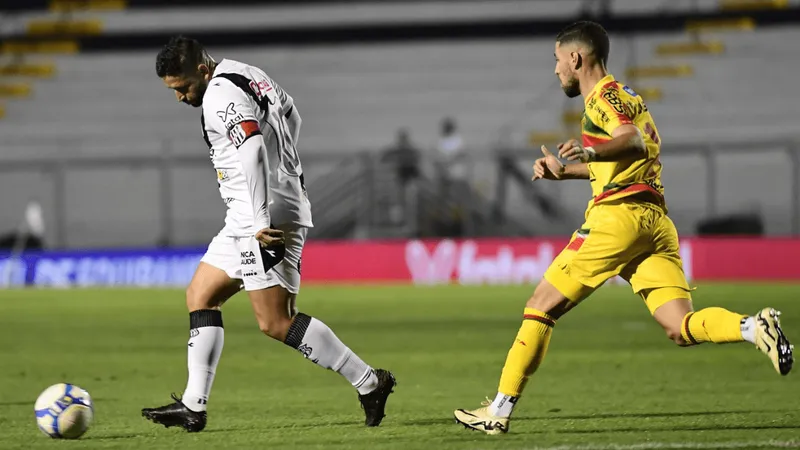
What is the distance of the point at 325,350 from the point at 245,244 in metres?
0.71

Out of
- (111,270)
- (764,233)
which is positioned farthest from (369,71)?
(764,233)

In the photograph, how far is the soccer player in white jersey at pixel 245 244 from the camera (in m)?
6.75

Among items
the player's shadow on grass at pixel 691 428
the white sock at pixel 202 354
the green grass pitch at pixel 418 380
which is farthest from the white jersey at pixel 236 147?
the player's shadow on grass at pixel 691 428

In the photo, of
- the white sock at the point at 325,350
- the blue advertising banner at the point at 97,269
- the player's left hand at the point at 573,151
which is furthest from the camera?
the blue advertising banner at the point at 97,269

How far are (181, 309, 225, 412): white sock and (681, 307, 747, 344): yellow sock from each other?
8.01 ft

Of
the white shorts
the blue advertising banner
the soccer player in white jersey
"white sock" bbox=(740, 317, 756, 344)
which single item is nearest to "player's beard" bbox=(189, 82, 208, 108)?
the soccer player in white jersey

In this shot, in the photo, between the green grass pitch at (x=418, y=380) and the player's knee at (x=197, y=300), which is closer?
the green grass pitch at (x=418, y=380)

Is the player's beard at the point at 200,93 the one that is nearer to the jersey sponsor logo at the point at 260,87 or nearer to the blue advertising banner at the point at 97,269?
the jersey sponsor logo at the point at 260,87

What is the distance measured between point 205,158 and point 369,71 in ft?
20.5

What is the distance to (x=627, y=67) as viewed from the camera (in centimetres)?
2894

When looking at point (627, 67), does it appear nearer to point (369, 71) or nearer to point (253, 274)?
point (369, 71)

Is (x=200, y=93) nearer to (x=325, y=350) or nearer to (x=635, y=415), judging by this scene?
(x=325, y=350)

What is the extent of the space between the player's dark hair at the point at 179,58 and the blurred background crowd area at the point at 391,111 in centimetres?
1697

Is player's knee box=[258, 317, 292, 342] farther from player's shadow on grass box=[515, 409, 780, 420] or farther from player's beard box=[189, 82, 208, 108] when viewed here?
player's shadow on grass box=[515, 409, 780, 420]
